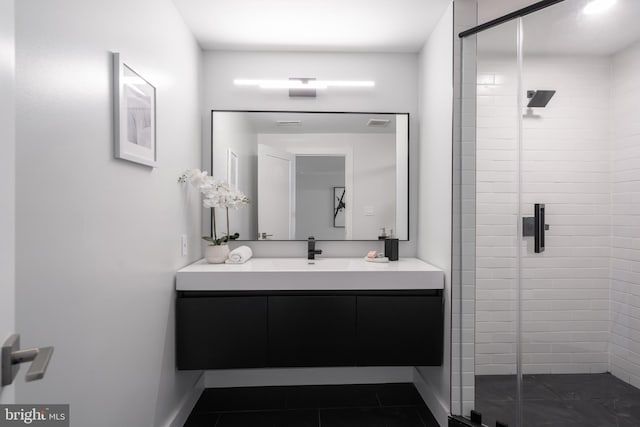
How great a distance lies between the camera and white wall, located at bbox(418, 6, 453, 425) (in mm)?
2174

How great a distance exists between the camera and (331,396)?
258 cm

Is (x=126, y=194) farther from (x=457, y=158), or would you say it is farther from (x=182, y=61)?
(x=457, y=158)

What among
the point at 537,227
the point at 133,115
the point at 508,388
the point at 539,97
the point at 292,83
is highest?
the point at 292,83

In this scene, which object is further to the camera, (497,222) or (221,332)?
(221,332)

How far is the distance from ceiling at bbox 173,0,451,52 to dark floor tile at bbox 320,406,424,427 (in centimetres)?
249

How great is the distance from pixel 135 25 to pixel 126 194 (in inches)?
29.3

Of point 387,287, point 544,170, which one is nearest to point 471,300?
point 387,287

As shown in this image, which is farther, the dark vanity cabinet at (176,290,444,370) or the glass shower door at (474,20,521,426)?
the dark vanity cabinet at (176,290,444,370)

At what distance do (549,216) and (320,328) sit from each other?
4.51 ft

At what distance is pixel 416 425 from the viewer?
2.24m

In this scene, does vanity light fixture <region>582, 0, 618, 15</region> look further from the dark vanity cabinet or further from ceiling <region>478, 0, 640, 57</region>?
the dark vanity cabinet

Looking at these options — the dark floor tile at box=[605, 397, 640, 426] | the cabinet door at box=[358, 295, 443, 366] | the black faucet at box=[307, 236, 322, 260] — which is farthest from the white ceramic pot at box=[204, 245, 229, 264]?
the dark floor tile at box=[605, 397, 640, 426]

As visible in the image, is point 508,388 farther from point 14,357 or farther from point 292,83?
point 292,83

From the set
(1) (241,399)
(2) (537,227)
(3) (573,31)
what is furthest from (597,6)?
(1) (241,399)
